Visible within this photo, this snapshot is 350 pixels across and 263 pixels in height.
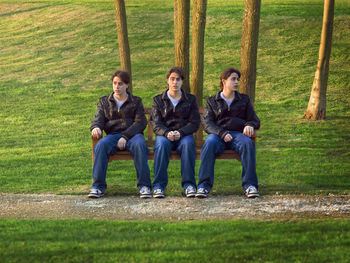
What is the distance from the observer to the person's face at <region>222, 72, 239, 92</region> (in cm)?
766

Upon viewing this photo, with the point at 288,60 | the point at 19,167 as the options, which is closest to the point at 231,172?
the point at 19,167

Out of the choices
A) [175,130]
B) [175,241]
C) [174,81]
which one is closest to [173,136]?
[175,130]

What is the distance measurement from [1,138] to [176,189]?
23.8 feet

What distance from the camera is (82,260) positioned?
5.20m

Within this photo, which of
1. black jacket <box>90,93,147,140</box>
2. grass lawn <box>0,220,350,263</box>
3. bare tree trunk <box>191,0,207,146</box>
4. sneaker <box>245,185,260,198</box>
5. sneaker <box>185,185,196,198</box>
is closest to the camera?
grass lawn <box>0,220,350,263</box>

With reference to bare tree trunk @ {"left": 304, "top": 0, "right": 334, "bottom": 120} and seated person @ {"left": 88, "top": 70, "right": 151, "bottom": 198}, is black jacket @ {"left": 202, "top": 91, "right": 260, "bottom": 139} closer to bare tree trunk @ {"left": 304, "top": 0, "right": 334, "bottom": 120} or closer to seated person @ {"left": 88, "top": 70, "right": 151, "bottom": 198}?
seated person @ {"left": 88, "top": 70, "right": 151, "bottom": 198}

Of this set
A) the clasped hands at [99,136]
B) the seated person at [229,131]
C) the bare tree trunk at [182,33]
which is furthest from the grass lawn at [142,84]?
the bare tree trunk at [182,33]

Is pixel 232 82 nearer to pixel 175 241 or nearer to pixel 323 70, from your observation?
pixel 175 241

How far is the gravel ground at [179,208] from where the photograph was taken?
6598mm

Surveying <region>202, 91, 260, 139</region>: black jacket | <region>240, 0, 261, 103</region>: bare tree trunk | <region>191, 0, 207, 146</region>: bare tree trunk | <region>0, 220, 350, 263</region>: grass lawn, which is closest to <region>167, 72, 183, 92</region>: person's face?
<region>202, 91, 260, 139</region>: black jacket

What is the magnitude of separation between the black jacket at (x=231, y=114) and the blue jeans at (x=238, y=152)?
0.19m

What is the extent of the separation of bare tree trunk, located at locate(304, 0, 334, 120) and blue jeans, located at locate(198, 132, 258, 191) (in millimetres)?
8047

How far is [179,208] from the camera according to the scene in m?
6.90

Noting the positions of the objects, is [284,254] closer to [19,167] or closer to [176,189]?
[176,189]
